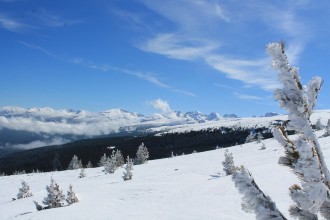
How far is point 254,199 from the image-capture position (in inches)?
176

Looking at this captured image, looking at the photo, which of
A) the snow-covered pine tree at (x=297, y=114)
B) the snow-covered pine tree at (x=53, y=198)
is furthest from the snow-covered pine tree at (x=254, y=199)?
the snow-covered pine tree at (x=53, y=198)

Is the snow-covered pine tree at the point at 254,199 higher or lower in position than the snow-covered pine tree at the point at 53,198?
higher

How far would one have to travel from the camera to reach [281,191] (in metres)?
21.1

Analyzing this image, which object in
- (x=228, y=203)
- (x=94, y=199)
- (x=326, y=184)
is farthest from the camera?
(x=94, y=199)

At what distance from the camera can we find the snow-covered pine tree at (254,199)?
4.39 metres

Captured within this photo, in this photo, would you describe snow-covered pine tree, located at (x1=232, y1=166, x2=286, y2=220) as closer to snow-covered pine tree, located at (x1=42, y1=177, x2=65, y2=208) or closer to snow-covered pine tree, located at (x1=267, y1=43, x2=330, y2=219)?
snow-covered pine tree, located at (x1=267, y1=43, x2=330, y2=219)

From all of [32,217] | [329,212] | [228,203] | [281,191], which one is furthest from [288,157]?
[32,217]

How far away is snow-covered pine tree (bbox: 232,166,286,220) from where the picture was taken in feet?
14.4

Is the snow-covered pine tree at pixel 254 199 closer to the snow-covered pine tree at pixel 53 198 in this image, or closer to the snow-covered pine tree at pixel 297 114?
the snow-covered pine tree at pixel 297 114

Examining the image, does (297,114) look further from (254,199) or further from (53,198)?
(53,198)

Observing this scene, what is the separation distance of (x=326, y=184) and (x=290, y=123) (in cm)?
70

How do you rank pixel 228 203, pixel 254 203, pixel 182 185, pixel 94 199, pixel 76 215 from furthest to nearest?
pixel 182 185
pixel 94 199
pixel 76 215
pixel 228 203
pixel 254 203

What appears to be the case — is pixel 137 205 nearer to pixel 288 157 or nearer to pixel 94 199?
pixel 94 199

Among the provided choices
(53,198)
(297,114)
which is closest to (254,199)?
(297,114)
